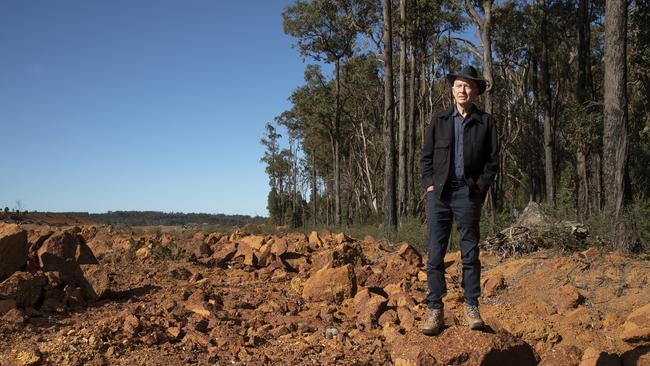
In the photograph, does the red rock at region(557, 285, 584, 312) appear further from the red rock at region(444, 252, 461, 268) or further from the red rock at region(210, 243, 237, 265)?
the red rock at region(210, 243, 237, 265)

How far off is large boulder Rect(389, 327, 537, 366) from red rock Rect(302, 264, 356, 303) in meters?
2.30

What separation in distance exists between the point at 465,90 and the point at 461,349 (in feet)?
6.61

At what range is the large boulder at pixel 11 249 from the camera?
6531 mm

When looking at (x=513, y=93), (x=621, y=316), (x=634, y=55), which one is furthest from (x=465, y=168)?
(x=513, y=93)

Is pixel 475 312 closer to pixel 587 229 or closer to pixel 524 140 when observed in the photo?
pixel 587 229

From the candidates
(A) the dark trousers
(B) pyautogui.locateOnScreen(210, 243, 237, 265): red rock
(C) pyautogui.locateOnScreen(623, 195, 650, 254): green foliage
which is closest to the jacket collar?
(A) the dark trousers

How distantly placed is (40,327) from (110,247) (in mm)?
5960

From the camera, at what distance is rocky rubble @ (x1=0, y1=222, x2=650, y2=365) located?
15.4 ft

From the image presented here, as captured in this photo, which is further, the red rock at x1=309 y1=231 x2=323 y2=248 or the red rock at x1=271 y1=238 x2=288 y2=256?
the red rock at x1=309 y1=231 x2=323 y2=248

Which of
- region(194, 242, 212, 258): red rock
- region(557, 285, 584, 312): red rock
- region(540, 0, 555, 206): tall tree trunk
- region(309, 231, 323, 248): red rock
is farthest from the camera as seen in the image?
region(540, 0, 555, 206): tall tree trunk

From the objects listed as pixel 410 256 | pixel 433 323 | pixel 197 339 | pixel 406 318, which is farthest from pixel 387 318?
pixel 410 256

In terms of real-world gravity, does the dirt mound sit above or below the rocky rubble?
above

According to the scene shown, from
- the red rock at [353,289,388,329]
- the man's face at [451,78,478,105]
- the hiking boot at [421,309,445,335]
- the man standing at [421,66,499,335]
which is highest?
the man's face at [451,78,478,105]

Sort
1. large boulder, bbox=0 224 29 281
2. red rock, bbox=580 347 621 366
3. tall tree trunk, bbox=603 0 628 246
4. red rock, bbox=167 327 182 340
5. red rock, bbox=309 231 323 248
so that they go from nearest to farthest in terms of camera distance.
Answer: red rock, bbox=580 347 621 366
red rock, bbox=167 327 182 340
large boulder, bbox=0 224 29 281
tall tree trunk, bbox=603 0 628 246
red rock, bbox=309 231 323 248
